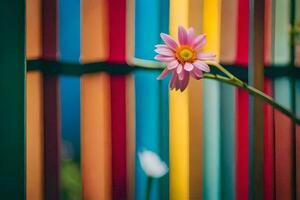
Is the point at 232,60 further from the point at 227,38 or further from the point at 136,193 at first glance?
the point at 136,193

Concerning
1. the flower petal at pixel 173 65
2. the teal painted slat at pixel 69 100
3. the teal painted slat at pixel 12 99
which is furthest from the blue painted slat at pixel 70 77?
the flower petal at pixel 173 65

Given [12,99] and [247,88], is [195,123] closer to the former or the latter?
[247,88]

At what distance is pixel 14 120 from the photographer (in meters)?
1.13

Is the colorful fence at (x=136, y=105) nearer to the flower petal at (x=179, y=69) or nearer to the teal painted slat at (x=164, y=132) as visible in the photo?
the teal painted slat at (x=164, y=132)

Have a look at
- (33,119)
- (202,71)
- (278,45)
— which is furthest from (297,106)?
(33,119)

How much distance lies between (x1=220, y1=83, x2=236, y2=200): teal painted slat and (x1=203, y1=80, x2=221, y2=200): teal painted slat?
0.7 inches

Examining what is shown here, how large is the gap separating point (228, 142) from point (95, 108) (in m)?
0.41

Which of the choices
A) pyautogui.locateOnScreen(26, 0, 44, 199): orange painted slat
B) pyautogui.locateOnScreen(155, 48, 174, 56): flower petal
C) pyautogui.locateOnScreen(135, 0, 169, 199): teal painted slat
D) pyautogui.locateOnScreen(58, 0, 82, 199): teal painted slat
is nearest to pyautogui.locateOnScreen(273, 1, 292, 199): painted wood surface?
pyautogui.locateOnScreen(135, 0, 169, 199): teal painted slat

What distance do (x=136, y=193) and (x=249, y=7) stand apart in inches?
25.6

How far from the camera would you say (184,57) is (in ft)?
3.20

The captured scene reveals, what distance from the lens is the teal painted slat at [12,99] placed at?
3.66ft

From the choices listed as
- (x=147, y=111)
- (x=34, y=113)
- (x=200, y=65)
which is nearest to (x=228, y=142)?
(x=147, y=111)

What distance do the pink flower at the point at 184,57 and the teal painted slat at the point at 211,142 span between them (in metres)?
0.27

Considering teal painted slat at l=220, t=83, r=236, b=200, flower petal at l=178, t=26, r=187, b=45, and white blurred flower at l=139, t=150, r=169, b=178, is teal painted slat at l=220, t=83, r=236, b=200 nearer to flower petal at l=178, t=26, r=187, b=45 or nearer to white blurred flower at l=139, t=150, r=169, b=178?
white blurred flower at l=139, t=150, r=169, b=178
